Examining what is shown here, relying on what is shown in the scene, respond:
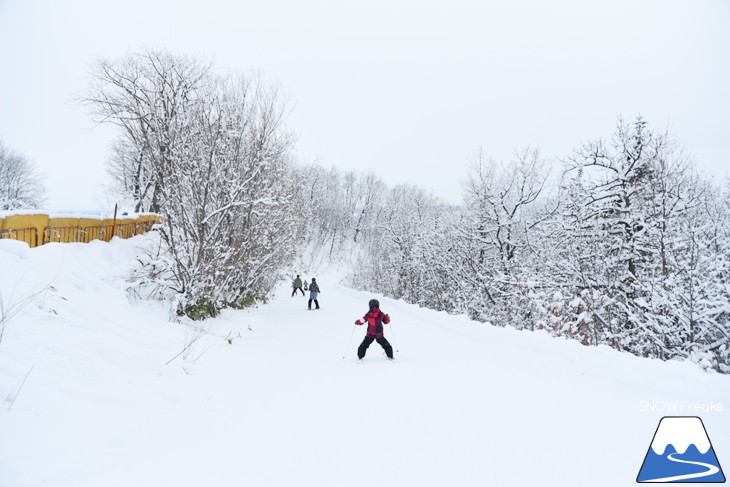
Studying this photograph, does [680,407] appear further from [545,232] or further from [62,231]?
[62,231]

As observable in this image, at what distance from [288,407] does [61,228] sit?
31.9 ft

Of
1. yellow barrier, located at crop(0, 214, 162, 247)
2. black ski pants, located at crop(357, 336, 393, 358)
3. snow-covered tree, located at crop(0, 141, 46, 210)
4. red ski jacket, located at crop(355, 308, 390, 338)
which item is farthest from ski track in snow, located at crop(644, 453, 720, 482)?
snow-covered tree, located at crop(0, 141, 46, 210)

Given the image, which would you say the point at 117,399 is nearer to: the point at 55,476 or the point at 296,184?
the point at 55,476

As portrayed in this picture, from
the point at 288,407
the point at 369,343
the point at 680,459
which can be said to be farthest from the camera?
the point at 369,343

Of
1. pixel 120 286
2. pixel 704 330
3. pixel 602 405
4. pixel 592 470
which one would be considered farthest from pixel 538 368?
pixel 120 286

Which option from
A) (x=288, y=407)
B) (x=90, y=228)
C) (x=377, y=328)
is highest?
(x=90, y=228)

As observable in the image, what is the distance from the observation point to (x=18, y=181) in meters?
55.0

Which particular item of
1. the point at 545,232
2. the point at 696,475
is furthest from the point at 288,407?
the point at 545,232

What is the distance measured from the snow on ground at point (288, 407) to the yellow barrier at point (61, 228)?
1316 mm

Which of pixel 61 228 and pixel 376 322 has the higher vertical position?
pixel 61 228

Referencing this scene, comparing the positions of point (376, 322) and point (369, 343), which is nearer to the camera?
point (369, 343)

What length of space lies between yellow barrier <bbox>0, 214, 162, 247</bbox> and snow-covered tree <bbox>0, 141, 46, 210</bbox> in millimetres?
49759

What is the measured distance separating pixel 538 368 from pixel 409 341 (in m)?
4.13

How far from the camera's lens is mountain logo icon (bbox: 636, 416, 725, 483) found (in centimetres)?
347
